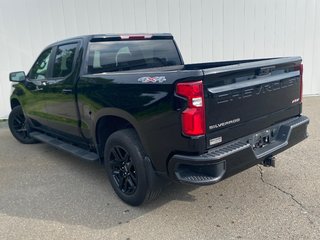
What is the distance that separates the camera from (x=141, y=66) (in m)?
4.41

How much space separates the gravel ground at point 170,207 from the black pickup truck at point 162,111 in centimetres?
33

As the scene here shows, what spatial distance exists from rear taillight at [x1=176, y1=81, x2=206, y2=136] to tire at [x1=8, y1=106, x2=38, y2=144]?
4447 millimetres

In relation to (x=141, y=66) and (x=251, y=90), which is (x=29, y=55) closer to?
(x=141, y=66)

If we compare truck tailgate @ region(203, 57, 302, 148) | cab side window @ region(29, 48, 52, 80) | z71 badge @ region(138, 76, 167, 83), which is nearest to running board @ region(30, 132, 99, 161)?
cab side window @ region(29, 48, 52, 80)

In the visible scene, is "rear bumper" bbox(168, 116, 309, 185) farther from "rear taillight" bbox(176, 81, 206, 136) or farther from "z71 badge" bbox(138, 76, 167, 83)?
"z71 badge" bbox(138, 76, 167, 83)

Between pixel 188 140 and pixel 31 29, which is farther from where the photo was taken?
pixel 31 29

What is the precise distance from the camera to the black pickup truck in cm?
272

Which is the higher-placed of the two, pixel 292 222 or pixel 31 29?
pixel 31 29

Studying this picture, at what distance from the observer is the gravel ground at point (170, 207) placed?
2.97 m

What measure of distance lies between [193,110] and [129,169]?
46.6 inches

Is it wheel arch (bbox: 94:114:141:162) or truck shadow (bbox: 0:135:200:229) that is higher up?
wheel arch (bbox: 94:114:141:162)

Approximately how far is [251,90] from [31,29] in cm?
A: 675

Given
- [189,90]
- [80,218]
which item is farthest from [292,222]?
[80,218]

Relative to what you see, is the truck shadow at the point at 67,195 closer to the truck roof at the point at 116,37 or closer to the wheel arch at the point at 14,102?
the wheel arch at the point at 14,102
